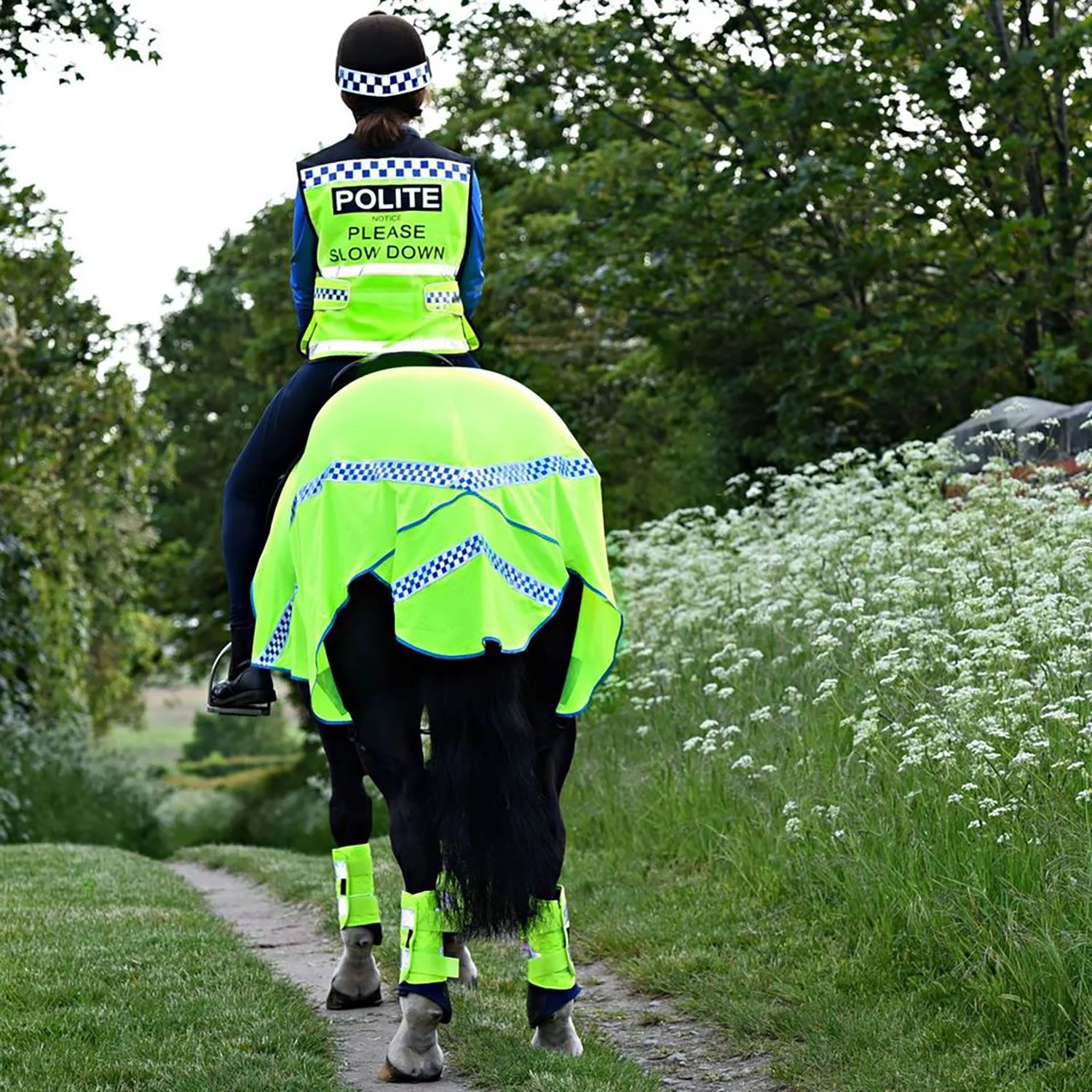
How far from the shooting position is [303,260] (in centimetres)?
481

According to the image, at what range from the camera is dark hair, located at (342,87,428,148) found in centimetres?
459

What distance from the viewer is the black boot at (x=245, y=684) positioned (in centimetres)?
509

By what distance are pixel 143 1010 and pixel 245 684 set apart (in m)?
1.04

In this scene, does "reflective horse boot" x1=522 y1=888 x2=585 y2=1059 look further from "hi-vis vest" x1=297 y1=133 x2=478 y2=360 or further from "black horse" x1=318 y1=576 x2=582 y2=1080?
"hi-vis vest" x1=297 y1=133 x2=478 y2=360

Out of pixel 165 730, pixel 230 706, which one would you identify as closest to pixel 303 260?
pixel 230 706

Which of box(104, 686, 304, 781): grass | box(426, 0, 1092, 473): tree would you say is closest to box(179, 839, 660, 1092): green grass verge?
box(426, 0, 1092, 473): tree

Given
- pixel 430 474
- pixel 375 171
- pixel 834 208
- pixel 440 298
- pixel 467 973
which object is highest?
pixel 834 208

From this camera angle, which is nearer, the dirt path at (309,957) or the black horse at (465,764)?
the black horse at (465,764)

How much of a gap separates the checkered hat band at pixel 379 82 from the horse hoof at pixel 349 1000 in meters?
2.80

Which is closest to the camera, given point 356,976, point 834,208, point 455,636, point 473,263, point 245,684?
point 455,636

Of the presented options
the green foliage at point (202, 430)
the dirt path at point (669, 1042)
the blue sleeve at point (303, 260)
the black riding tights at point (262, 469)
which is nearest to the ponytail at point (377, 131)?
the blue sleeve at point (303, 260)

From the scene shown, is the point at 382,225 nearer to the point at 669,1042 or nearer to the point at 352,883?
the point at 352,883

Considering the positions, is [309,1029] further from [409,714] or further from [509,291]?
A: [509,291]

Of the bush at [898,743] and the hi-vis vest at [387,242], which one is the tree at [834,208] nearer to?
the bush at [898,743]
